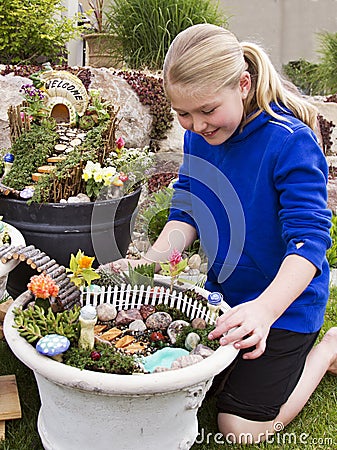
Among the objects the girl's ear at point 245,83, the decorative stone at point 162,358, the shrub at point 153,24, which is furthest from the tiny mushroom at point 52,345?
the shrub at point 153,24

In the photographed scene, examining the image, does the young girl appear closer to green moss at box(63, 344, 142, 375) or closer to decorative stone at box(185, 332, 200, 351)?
decorative stone at box(185, 332, 200, 351)

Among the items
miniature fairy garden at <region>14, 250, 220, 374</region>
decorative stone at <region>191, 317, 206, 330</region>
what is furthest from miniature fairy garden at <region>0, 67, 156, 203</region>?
decorative stone at <region>191, 317, 206, 330</region>

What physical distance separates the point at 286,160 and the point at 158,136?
263 centimetres

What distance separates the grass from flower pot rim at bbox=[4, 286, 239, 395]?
503 millimetres

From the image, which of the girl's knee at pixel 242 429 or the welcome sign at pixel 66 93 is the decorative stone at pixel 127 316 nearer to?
the girl's knee at pixel 242 429

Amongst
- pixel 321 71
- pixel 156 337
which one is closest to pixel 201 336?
pixel 156 337

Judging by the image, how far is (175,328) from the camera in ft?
5.59

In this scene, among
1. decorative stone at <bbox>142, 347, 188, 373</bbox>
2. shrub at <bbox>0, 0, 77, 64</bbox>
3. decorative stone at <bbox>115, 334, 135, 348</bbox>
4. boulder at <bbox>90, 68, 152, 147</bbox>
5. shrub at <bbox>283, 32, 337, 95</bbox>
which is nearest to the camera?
decorative stone at <bbox>142, 347, 188, 373</bbox>

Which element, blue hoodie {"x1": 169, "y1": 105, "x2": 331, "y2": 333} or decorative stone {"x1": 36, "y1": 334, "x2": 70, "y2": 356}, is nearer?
decorative stone {"x1": 36, "y1": 334, "x2": 70, "y2": 356}

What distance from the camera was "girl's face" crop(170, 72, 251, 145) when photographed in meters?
1.56

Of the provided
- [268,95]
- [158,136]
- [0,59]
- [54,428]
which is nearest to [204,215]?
[268,95]

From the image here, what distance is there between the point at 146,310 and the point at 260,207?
0.47 m

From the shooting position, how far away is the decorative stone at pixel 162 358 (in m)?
1.56

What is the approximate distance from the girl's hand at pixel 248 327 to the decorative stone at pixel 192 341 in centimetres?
16
